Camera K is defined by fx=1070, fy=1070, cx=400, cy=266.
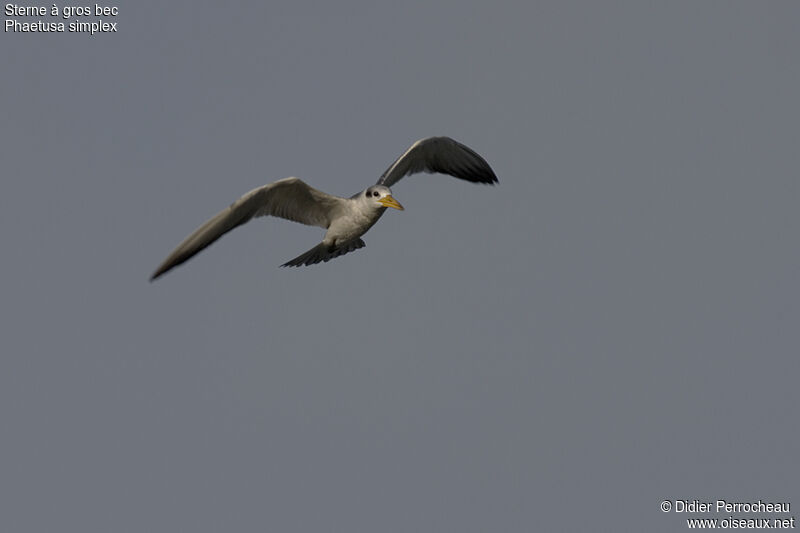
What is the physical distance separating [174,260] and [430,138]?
26.3 feet

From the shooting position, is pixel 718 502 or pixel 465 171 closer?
pixel 718 502

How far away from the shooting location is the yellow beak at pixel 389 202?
23.0 m

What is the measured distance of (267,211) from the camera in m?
23.1

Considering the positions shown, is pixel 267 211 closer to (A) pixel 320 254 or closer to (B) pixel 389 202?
(A) pixel 320 254

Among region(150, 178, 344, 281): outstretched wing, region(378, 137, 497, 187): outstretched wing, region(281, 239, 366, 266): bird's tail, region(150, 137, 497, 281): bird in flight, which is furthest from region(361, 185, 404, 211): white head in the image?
region(378, 137, 497, 187): outstretched wing

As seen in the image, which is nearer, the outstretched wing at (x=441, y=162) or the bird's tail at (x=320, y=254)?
the bird's tail at (x=320, y=254)

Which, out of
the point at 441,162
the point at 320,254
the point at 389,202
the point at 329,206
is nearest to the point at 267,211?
the point at 329,206

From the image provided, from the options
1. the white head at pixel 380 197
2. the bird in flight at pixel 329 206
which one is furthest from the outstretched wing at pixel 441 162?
the white head at pixel 380 197

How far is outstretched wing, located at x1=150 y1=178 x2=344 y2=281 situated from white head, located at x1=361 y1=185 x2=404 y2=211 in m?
0.72

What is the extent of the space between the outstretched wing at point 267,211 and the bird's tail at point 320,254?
26.0 inches

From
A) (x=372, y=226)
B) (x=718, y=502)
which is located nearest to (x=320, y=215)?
(x=372, y=226)

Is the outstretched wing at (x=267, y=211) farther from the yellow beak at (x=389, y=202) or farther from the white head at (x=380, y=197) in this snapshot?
the yellow beak at (x=389, y=202)

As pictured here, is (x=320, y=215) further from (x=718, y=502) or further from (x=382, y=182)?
(x=718, y=502)

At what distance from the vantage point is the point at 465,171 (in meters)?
28.1
